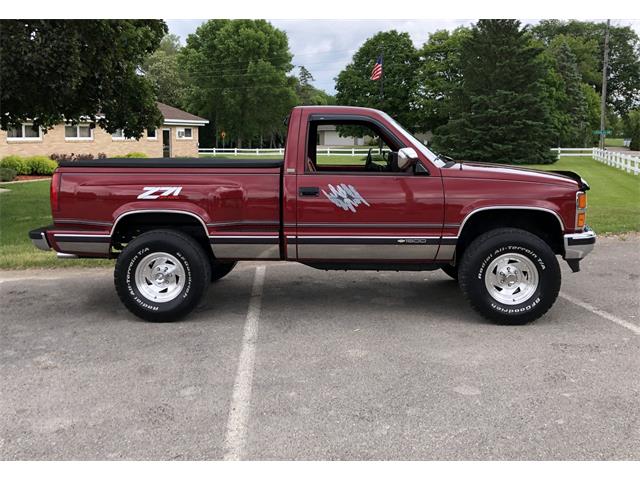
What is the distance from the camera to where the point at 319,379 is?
4.45 meters

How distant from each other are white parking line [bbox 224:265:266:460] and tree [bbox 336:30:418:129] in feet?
204

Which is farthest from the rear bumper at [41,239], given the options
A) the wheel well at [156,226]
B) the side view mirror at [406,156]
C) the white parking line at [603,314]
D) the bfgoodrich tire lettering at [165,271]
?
the white parking line at [603,314]

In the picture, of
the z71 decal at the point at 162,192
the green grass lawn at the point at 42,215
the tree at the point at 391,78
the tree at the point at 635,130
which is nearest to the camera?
the z71 decal at the point at 162,192

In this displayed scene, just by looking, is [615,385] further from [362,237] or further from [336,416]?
[362,237]

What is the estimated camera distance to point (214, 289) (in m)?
7.35

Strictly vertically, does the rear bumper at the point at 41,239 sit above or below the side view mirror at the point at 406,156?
below

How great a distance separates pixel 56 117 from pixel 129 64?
2068 millimetres

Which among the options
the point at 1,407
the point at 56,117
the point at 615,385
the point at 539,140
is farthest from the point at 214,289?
the point at 539,140

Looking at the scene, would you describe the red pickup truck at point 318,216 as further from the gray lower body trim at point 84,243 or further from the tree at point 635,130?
the tree at point 635,130

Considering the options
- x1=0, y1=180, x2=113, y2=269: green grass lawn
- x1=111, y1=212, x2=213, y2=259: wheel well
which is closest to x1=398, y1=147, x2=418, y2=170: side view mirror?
x1=111, y1=212, x2=213, y2=259: wheel well

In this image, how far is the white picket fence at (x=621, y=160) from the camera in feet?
87.4

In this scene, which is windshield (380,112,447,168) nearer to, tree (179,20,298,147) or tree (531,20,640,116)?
tree (179,20,298,147)

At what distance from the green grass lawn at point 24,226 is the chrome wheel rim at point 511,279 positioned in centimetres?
555

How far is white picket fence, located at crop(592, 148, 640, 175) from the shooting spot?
26.6 metres
